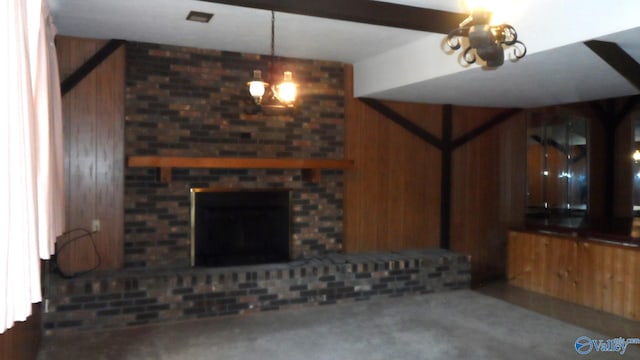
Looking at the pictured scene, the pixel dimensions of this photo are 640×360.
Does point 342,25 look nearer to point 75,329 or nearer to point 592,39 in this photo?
point 592,39

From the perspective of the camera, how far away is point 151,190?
5.18m

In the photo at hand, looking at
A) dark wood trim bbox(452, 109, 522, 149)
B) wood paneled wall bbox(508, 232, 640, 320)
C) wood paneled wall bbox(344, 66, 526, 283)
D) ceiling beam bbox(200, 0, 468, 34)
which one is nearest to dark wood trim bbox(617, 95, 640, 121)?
wood paneled wall bbox(344, 66, 526, 283)

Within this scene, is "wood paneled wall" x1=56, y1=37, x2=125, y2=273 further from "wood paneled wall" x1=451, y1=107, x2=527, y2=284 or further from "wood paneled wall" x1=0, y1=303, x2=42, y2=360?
"wood paneled wall" x1=451, y1=107, x2=527, y2=284

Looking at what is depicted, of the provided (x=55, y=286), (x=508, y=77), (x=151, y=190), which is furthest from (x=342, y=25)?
(x=55, y=286)

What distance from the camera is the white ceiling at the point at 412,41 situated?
135 inches

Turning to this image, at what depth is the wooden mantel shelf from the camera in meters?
4.89

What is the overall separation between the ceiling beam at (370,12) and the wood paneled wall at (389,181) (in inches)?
91.4

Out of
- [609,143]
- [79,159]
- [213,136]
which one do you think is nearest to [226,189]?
[213,136]

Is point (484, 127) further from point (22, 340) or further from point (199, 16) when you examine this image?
point (22, 340)

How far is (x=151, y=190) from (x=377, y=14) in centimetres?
302

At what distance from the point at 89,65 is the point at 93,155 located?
2.99 feet

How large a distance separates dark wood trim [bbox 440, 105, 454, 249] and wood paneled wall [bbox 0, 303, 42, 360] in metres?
4.83

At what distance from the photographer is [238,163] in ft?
17.3

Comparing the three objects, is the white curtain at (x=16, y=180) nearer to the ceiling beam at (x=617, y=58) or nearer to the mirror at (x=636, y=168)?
the ceiling beam at (x=617, y=58)
